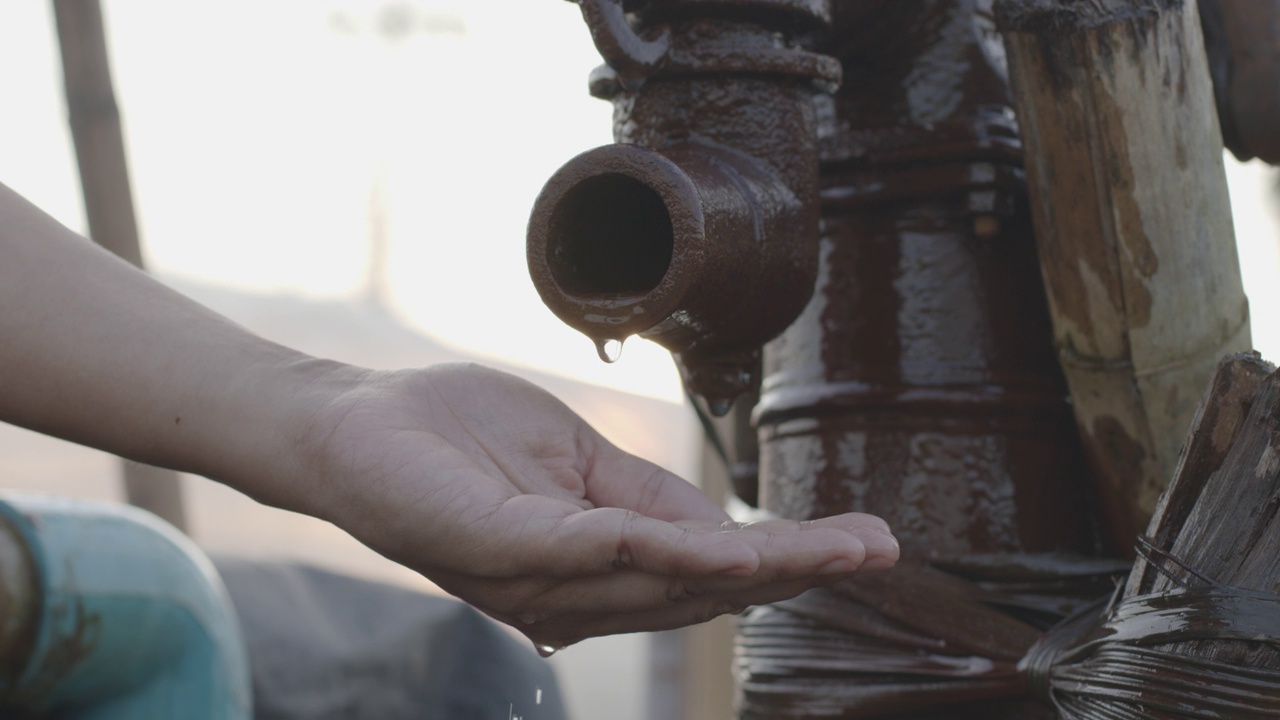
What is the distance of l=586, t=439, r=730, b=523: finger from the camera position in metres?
1.27

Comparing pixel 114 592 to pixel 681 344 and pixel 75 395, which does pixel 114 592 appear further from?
pixel 681 344

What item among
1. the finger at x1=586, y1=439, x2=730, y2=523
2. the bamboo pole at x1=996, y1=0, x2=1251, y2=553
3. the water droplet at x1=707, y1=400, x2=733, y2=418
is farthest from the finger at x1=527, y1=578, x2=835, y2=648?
the bamboo pole at x1=996, y1=0, x2=1251, y2=553

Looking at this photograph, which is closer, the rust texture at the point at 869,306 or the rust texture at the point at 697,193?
the rust texture at the point at 697,193

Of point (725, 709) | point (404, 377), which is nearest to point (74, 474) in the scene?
point (725, 709)

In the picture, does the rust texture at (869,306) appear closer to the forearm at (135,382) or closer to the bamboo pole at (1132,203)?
the bamboo pole at (1132,203)

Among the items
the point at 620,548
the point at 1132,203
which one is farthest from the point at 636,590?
the point at 1132,203

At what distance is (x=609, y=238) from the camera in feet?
4.38

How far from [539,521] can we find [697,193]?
367mm

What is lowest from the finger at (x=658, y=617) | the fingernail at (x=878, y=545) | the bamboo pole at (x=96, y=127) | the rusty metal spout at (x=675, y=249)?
the finger at (x=658, y=617)

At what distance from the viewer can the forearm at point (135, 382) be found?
1299 millimetres

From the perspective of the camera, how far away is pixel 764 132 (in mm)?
1429

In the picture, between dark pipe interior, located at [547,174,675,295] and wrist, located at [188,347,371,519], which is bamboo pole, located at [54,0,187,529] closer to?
wrist, located at [188,347,371,519]

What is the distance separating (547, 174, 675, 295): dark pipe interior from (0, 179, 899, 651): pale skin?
0.17m

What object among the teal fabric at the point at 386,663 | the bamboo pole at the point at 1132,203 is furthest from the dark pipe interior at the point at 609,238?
the teal fabric at the point at 386,663
